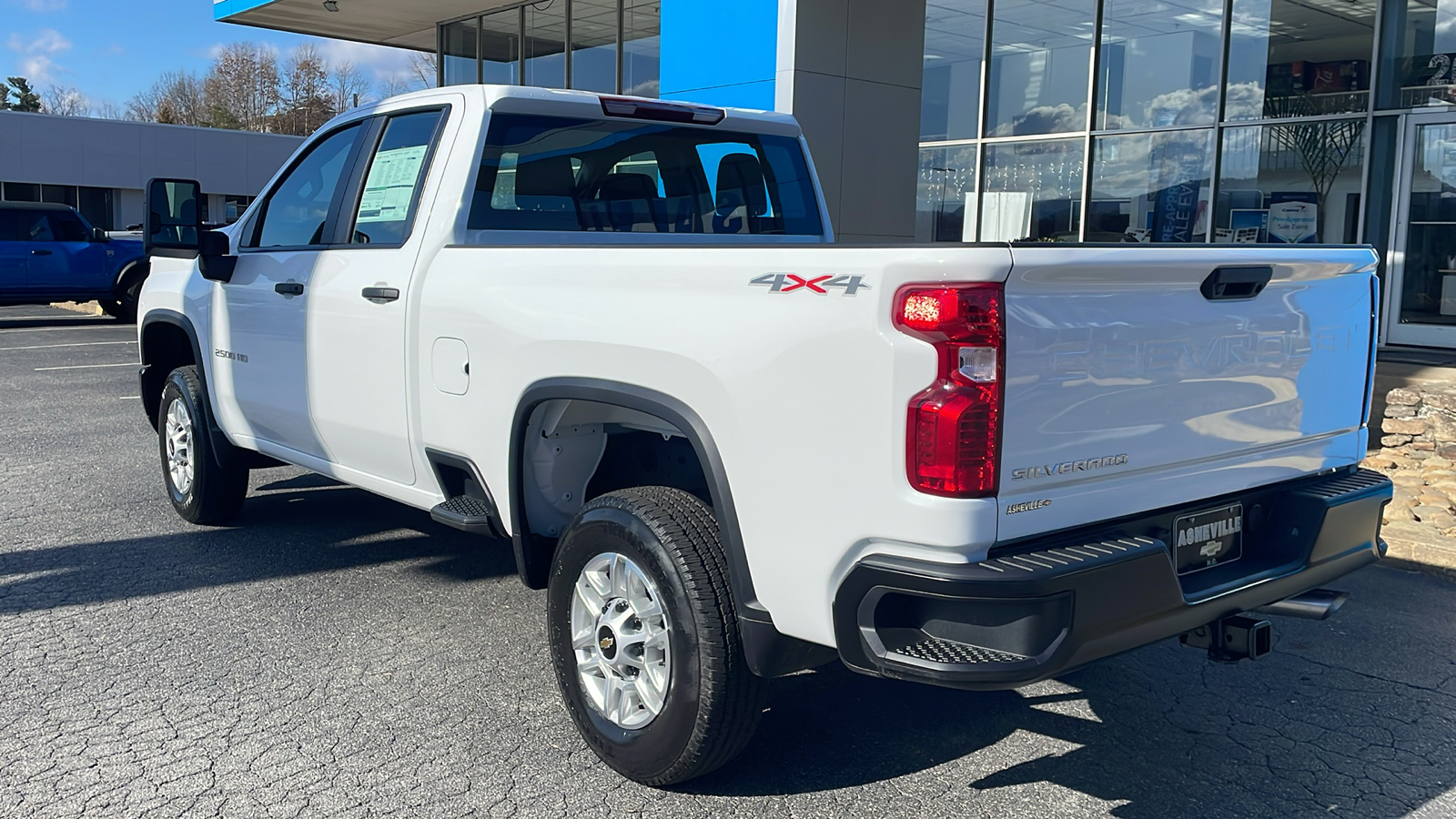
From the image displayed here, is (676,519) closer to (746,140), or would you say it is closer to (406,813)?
(406,813)

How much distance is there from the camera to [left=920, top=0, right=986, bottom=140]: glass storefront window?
14.7 meters

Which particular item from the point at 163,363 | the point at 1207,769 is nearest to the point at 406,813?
the point at 1207,769

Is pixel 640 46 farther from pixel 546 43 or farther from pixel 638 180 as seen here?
Answer: pixel 638 180

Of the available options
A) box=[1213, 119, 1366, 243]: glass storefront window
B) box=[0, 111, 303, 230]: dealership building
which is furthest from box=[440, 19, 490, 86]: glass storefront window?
box=[0, 111, 303, 230]: dealership building

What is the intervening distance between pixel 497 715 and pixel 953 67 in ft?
41.8

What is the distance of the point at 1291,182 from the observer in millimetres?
12352

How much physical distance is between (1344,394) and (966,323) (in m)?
1.75

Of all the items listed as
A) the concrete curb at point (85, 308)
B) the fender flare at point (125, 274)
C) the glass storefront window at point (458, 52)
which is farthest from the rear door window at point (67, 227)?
the glass storefront window at point (458, 52)

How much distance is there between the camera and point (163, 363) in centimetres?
686

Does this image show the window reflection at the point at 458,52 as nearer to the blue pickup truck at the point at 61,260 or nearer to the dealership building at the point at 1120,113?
the blue pickup truck at the point at 61,260

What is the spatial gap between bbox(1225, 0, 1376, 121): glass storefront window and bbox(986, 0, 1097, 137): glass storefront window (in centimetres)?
176

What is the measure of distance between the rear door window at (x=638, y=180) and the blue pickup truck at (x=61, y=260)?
16.3 meters

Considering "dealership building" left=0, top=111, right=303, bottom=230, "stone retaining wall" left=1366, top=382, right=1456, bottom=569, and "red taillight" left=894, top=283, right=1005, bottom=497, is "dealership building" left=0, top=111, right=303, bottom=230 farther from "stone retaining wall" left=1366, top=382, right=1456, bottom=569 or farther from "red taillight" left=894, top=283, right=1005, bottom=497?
"red taillight" left=894, top=283, right=1005, bottom=497

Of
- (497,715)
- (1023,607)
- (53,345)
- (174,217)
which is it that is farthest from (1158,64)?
(53,345)
